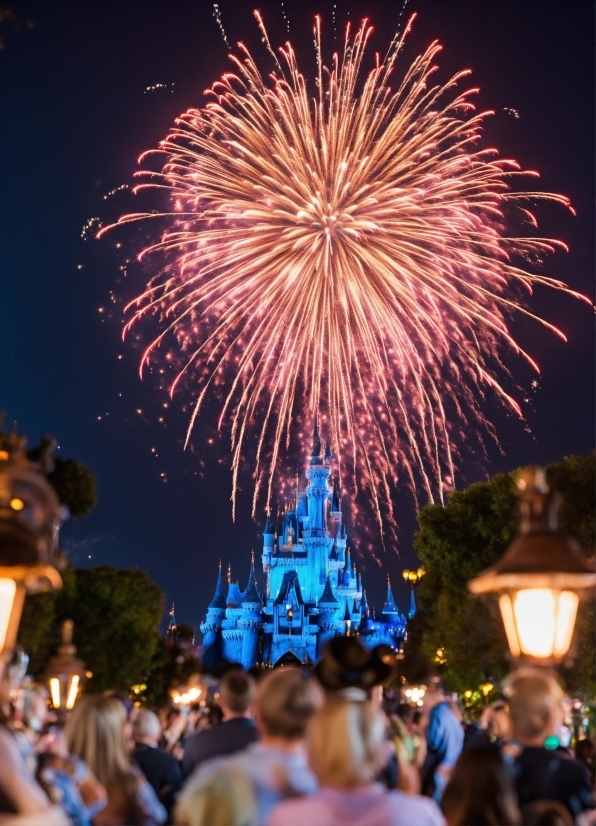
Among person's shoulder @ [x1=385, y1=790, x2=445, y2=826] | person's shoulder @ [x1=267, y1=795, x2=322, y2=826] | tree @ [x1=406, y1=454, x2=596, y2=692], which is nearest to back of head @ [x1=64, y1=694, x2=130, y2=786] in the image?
person's shoulder @ [x1=267, y1=795, x2=322, y2=826]

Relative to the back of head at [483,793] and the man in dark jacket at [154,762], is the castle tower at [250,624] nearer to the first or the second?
the man in dark jacket at [154,762]

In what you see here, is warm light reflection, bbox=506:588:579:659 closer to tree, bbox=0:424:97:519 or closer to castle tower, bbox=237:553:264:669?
tree, bbox=0:424:97:519

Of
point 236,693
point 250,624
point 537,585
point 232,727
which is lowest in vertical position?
point 232,727

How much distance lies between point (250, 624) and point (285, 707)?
127069mm

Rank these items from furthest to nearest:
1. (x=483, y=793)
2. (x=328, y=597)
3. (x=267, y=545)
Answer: (x=267, y=545) < (x=328, y=597) < (x=483, y=793)

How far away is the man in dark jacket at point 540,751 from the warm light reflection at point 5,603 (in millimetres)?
2762

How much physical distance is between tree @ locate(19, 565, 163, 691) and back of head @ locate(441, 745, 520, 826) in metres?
31.4

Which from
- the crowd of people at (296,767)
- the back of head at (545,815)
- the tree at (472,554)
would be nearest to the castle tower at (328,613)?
the tree at (472,554)

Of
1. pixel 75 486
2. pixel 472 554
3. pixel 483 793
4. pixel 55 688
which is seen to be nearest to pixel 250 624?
pixel 472 554

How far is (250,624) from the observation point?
130 meters

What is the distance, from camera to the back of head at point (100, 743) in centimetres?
642

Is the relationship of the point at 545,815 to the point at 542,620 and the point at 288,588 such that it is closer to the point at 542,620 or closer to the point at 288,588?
the point at 542,620

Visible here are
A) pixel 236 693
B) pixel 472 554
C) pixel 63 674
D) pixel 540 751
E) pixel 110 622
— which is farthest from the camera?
pixel 472 554

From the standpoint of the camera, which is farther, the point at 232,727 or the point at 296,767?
the point at 232,727
